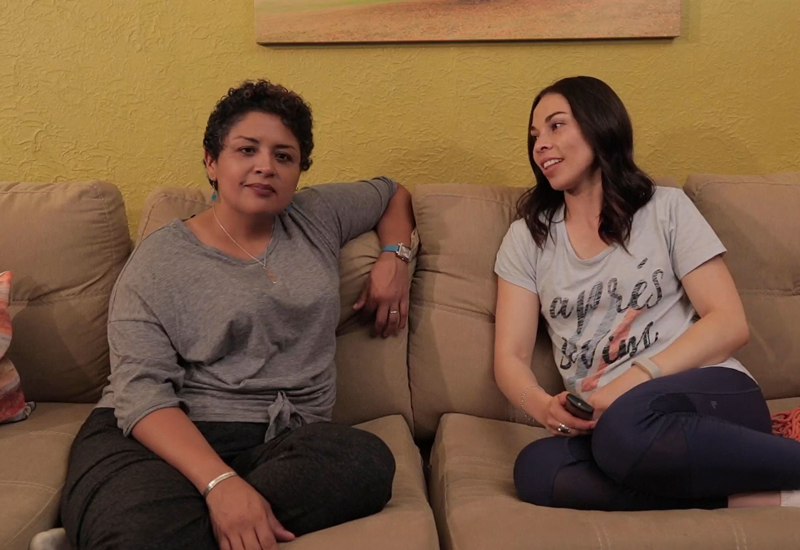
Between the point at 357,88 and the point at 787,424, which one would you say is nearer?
the point at 787,424

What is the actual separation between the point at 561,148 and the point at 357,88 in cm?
66

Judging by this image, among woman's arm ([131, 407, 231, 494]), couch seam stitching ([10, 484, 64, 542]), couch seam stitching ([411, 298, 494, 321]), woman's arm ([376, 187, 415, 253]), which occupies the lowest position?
couch seam stitching ([10, 484, 64, 542])

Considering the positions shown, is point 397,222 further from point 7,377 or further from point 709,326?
point 7,377

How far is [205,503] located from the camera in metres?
1.16

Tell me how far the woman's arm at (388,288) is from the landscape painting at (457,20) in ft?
1.79

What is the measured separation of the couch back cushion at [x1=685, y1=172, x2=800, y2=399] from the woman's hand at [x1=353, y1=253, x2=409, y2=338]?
28.8 inches

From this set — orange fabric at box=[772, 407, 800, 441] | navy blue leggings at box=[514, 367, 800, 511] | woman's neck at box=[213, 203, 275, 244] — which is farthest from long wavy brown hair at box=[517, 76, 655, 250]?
woman's neck at box=[213, 203, 275, 244]

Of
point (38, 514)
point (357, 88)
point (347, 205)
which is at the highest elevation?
point (357, 88)

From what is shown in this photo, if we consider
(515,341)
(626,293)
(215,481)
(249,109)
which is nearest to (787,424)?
(626,293)

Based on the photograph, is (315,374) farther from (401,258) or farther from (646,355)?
A: (646,355)

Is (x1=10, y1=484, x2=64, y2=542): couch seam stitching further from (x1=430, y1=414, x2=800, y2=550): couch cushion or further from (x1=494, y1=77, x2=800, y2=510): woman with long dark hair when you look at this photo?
(x1=494, y1=77, x2=800, y2=510): woman with long dark hair

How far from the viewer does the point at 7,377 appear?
1514 millimetres

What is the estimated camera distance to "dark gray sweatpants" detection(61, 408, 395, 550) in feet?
3.55

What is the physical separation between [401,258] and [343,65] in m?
0.61
